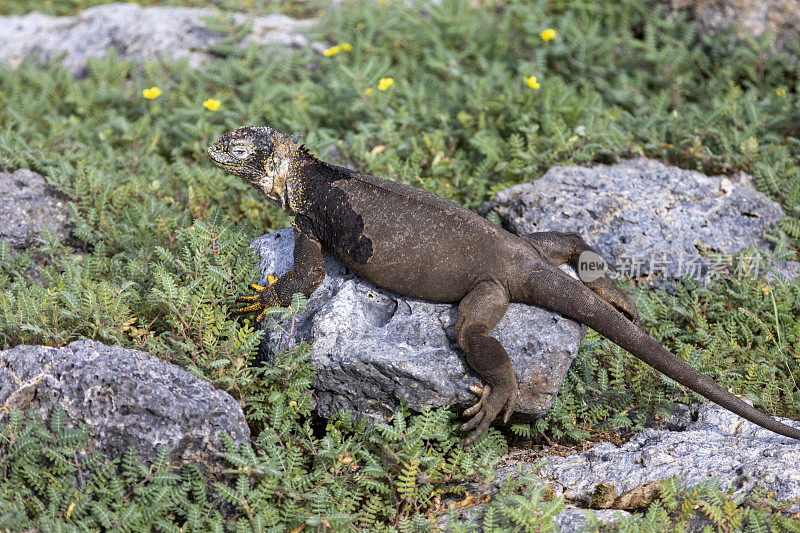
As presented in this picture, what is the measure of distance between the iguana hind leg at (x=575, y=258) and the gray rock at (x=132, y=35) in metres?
5.26

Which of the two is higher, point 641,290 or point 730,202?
point 730,202

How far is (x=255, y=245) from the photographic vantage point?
207 inches

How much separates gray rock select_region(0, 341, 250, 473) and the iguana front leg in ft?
2.74

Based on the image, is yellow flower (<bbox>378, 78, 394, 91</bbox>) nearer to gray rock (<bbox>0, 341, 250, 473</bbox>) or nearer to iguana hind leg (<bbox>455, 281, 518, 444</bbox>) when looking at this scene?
iguana hind leg (<bbox>455, 281, 518, 444</bbox>)

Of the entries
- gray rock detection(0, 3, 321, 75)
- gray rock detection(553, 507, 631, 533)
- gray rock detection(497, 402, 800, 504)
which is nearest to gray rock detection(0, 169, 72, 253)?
gray rock detection(0, 3, 321, 75)

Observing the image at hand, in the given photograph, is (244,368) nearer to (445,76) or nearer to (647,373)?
(647,373)

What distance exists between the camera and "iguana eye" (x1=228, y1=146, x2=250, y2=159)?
16.6 feet

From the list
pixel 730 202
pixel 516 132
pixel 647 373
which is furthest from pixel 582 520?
pixel 516 132

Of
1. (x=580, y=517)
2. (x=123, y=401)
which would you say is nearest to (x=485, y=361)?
(x=580, y=517)

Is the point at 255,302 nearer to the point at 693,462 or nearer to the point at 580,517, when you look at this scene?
the point at 580,517

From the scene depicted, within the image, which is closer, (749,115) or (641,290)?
(641,290)

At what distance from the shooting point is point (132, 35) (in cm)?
910

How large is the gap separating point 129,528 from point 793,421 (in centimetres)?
416

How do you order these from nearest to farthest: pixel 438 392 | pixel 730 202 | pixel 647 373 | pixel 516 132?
pixel 438 392
pixel 647 373
pixel 730 202
pixel 516 132
